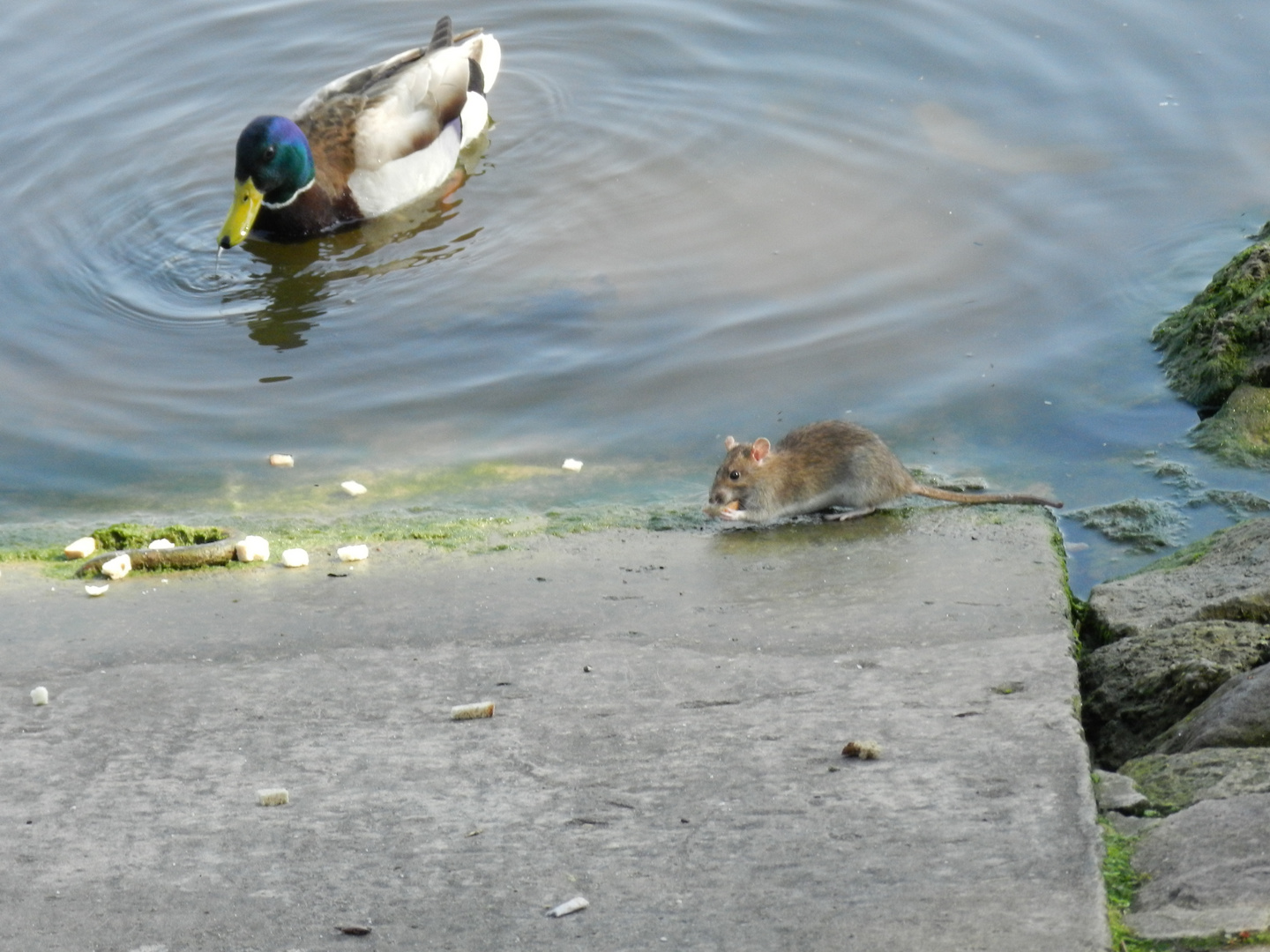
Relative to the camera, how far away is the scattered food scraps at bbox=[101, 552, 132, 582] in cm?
526

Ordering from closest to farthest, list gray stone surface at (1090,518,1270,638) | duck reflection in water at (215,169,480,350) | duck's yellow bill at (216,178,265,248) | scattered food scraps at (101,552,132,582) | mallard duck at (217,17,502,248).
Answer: gray stone surface at (1090,518,1270,638)
scattered food scraps at (101,552,132,582)
duck reflection in water at (215,169,480,350)
duck's yellow bill at (216,178,265,248)
mallard duck at (217,17,502,248)

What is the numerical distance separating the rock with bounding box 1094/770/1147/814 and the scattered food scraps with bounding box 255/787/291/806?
2.01 metres

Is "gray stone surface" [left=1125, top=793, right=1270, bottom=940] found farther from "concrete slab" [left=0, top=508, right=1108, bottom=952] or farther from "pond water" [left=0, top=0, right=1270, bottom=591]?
"pond water" [left=0, top=0, right=1270, bottom=591]

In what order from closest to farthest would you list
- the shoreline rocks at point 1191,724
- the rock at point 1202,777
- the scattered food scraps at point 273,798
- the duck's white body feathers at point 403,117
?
the shoreline rocks at point 1191,724 → the rock at point 1202,777 → the scattered food scraps at point 273,798 → the duck's white body feathers at point 403,117

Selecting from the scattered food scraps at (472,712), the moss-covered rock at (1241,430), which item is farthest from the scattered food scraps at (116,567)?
the moss-covered rock at (1241,430)

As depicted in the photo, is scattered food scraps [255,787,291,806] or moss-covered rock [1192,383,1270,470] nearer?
scattered food scraps [255,787,291,806]

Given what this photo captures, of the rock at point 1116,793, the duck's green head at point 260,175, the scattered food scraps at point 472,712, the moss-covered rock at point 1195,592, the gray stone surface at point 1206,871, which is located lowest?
the moss-covered rock at point 1195,592

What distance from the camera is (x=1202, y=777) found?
11.5 ft

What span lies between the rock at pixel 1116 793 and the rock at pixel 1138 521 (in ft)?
8.06

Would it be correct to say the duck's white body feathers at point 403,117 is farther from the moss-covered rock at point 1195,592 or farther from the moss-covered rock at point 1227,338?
the moss-covered rock at point 1195,592

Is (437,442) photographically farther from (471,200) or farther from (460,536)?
(471,200)

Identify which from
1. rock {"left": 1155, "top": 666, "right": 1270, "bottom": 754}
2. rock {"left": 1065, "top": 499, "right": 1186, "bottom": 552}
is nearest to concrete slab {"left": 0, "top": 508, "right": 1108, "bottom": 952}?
rock {"left": 1155, "top": 666, "right": 1270, "bottom": 754}

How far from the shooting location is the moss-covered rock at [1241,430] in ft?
21.3

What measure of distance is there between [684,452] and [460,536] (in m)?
1.74
